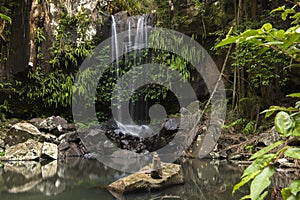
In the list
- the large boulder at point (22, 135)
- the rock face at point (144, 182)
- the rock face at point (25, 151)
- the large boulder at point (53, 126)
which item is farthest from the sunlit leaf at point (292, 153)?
the large boulder at point (53, 126)

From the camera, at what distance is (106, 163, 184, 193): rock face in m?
2.77

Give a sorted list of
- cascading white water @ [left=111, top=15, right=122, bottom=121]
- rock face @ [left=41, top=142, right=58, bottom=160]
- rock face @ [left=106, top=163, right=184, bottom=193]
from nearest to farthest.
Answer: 1. rock face @ [left=106, top=163, right=184, bottom=193]
2. rock face @ [left=41, top=142, right=58, bottom=160]
3. cascading white water @ [left=111, top=15, right=122, bottom=121]

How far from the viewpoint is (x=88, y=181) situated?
335cm

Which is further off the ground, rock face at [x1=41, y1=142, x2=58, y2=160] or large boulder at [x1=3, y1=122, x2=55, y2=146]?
large boulder at [x1=3, y1=122, x2=55, y2=146]

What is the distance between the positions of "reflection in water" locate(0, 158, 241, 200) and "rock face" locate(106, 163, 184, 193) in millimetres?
90

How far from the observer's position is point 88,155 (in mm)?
Result: 5785

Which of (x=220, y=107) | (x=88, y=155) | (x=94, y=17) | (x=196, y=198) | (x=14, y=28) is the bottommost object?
(x=88, y=155)

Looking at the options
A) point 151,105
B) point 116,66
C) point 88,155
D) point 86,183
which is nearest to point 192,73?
point 151,105

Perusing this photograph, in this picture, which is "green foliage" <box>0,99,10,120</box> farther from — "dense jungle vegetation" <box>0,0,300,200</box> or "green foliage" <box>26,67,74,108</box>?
"green foliage" <box>26,67,74,108</box>

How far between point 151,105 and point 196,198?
235 inches

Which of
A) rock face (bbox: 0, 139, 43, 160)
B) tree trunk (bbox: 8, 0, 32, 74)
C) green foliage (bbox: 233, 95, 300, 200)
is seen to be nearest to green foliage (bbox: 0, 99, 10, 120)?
tree trunk (bbox: 8, 0, 32, 74)

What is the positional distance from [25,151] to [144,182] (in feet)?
11.3

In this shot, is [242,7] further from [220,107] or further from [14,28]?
[14,28]

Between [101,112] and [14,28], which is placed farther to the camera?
[101,112]
